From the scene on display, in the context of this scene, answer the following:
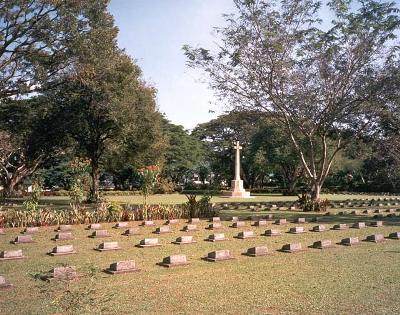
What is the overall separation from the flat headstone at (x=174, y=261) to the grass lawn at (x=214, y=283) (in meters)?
0.19

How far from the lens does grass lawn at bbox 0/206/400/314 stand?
6.22 m

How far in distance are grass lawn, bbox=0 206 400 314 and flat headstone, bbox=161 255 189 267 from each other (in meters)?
0.19

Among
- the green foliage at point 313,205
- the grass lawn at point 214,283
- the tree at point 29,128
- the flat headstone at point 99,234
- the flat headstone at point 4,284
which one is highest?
the tree at point 29,128

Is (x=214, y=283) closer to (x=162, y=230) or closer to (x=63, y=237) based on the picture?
(x=63, y=237)

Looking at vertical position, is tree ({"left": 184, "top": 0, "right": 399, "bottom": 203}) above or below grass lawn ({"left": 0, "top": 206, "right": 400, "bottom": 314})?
above

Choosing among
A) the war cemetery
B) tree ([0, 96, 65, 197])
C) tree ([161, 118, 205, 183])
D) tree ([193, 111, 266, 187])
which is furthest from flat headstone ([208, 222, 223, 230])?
tree ([161, 118, 205, 183])

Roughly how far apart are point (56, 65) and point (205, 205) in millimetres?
8869

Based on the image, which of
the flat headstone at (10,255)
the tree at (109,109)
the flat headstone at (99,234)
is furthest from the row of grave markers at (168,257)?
the tree at (109,109)

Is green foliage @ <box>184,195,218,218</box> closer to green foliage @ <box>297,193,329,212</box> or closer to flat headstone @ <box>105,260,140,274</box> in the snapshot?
green foliage @ <box>297,193,329,212</box>

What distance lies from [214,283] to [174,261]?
1789mm

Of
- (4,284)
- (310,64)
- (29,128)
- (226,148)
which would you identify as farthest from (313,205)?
(226,148)

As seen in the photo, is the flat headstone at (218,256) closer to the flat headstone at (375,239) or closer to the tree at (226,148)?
the flat headstone at (375,239)

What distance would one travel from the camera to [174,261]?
941 cm

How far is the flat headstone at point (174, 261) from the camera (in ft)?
30.7
